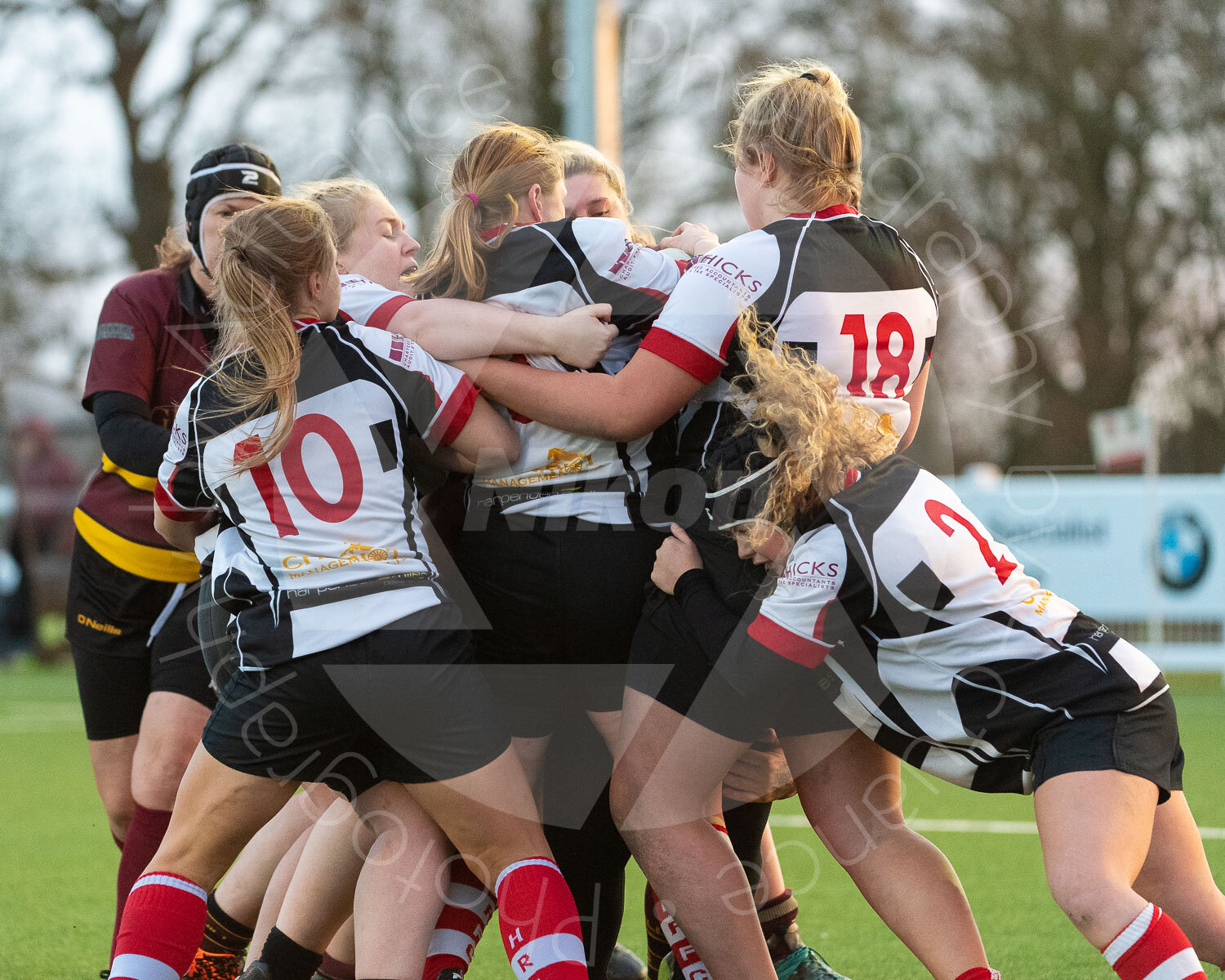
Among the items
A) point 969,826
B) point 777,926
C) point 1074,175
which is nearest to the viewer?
point 777,926

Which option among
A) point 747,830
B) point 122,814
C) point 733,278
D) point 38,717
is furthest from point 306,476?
point 38,717

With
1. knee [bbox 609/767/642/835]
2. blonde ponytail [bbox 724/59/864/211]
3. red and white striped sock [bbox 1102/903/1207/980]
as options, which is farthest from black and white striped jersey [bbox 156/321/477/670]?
red and white striped sock [bbox 1102/903/1207/980]

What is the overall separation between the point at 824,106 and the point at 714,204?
12270 millimetres

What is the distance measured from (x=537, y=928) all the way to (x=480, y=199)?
1336 mm

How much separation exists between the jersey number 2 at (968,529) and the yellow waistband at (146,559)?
189 centimetres

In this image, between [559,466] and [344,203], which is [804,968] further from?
[344,203]

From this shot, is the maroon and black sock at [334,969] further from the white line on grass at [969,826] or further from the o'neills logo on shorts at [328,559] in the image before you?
the white line on grass at [969,826]

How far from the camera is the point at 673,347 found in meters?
2.34

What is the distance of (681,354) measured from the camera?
7.68ft

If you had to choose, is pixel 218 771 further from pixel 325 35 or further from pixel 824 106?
pixel 325 35

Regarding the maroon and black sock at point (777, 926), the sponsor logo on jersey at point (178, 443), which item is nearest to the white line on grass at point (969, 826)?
the maroon and black sock at point (777, 926)

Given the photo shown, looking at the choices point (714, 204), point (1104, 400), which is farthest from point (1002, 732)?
point (1104, 400)

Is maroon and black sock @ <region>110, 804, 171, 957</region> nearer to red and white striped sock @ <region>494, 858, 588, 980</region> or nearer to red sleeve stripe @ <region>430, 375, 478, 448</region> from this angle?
red and white striped sock @ <region>494, 858, 588, 980</region>

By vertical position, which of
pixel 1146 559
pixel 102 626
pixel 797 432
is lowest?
pixel 1146 559
